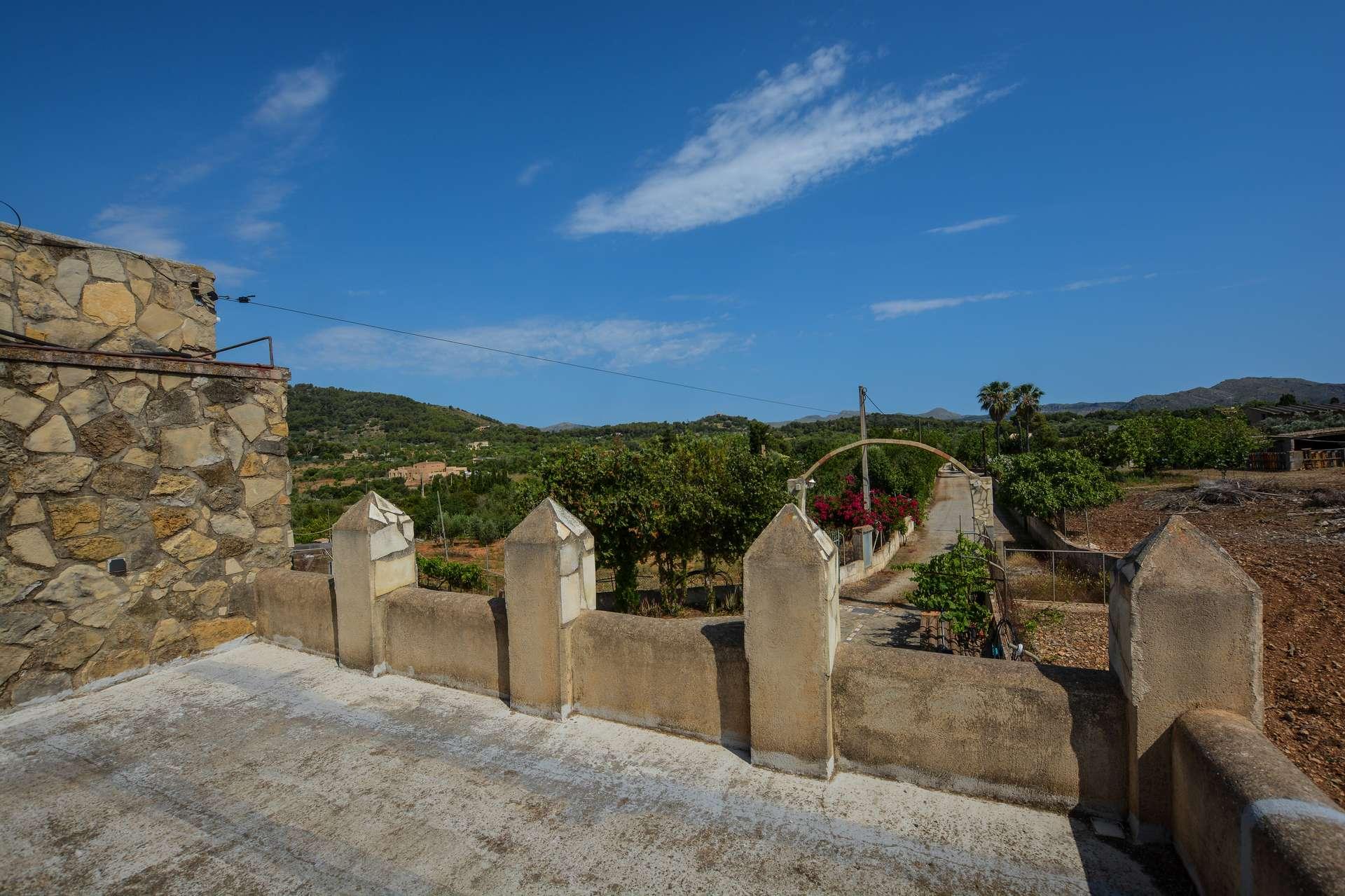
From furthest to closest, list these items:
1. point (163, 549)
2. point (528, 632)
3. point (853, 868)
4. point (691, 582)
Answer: point (691, 582)
point (163, 549)
point (528, 632)
point (853, 868)

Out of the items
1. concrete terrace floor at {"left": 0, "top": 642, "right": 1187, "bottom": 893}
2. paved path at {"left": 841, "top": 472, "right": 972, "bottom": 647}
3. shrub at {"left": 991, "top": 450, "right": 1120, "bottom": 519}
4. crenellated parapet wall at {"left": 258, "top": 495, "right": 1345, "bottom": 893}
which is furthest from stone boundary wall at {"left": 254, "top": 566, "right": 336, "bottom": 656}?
shrub at {"left": 991, "top": 450, "right": 1120, "bottom": 519}

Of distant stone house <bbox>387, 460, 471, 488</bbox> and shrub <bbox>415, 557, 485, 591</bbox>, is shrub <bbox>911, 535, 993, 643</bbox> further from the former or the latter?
distant stone house <bbox>387, 460, 471, 488</bbox>

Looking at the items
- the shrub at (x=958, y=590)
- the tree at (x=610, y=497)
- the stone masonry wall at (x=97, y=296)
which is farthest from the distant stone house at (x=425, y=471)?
the stone masonry wall at (x=97, y=296)

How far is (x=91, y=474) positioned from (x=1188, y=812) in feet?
21.5

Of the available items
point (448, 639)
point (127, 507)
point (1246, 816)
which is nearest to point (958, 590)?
point (448, 639)

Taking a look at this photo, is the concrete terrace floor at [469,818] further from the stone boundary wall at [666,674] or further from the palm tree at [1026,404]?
the palm tree at [1026,404]

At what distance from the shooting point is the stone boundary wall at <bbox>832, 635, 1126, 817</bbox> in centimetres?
277

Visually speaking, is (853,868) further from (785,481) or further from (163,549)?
(785,481)

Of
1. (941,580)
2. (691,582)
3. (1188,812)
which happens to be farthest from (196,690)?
(691,582)

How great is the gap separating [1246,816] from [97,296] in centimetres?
703

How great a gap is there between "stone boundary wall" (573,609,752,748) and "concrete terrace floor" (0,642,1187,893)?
0.10 m

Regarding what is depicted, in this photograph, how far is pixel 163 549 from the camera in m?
5.07

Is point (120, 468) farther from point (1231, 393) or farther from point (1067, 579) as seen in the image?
point (1231, 393)

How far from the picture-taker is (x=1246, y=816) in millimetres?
1919
